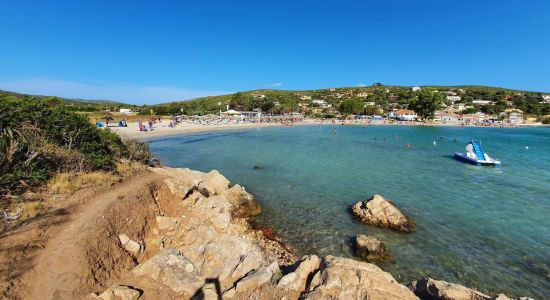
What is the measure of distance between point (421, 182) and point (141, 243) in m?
18.8

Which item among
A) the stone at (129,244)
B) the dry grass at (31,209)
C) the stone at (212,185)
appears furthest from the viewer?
the stone at (212,185)

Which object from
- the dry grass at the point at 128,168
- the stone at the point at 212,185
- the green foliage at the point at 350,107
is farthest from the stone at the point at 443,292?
the green foliage at the point at 350,107

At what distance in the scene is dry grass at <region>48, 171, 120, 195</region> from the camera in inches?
398

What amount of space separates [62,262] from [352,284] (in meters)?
6.27

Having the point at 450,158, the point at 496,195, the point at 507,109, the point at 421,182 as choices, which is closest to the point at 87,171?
the point at 421,182

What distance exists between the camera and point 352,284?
601 centimetres

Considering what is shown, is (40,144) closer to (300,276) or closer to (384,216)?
(300,276)

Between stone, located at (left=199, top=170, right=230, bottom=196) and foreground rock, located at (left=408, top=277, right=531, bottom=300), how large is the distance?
10.7 meters

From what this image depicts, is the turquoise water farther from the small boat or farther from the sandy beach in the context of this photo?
the sandy beach

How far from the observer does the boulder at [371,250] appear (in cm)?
987

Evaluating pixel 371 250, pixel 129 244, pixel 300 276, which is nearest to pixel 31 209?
pixel 129 244

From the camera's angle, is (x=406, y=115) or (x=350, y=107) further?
(x=350, y=107)

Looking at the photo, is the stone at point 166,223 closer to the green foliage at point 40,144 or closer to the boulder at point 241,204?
the boulder at point 241,204

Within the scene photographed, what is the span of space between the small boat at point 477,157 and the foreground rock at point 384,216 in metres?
20.0
